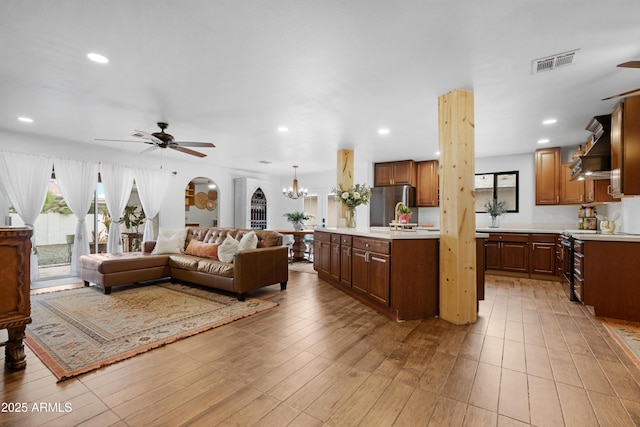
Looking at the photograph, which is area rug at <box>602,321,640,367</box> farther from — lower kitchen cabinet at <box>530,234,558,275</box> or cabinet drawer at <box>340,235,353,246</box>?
cabinet drawer at <box>340,235,353,246</box>

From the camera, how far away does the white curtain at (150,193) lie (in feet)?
21.2

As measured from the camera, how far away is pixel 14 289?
6.98 ft

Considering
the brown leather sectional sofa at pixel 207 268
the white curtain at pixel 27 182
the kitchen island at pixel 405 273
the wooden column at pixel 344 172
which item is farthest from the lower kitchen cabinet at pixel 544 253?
the white curtain at pixel 27 182

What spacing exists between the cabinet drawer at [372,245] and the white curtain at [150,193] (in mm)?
4993

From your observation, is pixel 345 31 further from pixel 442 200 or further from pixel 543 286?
pixel 543 286

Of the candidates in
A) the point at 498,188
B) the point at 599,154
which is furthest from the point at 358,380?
the point at 498,188

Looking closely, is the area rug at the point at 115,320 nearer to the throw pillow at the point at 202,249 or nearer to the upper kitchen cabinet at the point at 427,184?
the throw pillow at the point at 202,249

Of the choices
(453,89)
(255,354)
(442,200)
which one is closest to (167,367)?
(255,354)

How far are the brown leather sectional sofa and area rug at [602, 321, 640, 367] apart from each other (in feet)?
12.4

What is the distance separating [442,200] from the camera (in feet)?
10.8

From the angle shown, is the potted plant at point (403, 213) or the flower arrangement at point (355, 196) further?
the flower arrangement at point (355, 196)

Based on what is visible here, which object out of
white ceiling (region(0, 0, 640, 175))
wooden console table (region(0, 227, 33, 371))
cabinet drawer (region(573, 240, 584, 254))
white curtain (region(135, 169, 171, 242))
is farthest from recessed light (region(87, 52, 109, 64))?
cabinet drawer (region(573, 240, 584, 254))

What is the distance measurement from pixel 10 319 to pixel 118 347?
75 cm

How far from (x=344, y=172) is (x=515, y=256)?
11.6 ft
